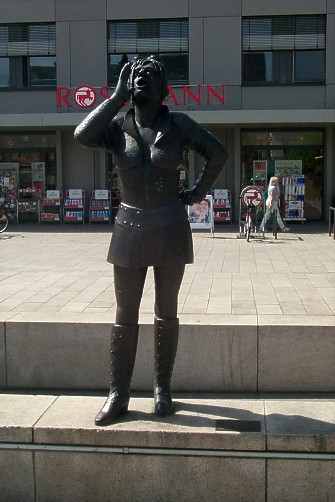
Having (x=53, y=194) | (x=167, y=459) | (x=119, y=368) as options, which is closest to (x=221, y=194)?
(x=53, y=194)

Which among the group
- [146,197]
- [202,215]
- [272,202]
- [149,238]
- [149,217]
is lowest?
[202,215]

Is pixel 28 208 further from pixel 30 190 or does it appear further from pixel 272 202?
pixel 272 202

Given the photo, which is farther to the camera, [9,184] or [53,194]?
[9,184]

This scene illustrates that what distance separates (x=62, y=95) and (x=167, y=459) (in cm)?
1678

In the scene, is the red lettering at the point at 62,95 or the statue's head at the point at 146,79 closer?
the statue's head at the point at 146,79

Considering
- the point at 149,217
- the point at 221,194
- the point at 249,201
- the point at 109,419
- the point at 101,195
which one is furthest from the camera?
the point at 101,195

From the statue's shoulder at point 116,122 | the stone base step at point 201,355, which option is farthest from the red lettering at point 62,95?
the statue's shoulder at point 116,122

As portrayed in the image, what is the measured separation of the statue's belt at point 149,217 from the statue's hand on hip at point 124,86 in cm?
64

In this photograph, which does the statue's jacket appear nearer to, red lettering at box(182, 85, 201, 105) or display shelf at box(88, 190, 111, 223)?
red lettering at box(182, 85, 201, 105)

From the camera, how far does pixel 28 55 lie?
2036 cm

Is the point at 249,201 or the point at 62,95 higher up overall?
the point at 62,95

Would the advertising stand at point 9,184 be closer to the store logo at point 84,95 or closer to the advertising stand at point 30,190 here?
the advertising stand at point 30,190

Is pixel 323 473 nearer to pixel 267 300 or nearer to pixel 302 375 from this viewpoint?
pixel 302 375

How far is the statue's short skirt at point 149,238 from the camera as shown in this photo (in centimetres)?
391
